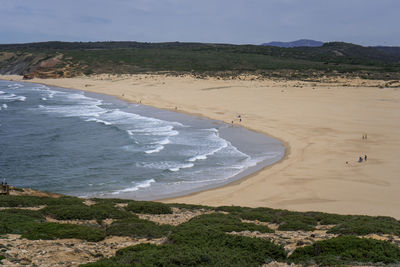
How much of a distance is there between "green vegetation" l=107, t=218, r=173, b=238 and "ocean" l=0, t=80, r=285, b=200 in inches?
324

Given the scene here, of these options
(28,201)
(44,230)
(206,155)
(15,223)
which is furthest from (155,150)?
(44,230)

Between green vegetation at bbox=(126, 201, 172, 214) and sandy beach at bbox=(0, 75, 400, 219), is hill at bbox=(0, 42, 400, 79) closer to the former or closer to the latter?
sandy beach at bbox=(0, 75, 400, 219)

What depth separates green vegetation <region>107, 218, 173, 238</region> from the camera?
11.5m

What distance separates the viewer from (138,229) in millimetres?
11742

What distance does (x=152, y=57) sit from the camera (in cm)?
12219

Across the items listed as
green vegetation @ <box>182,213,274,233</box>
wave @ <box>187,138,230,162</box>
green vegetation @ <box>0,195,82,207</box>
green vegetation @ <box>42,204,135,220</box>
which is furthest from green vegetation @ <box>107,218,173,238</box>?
wave @ <box>187,138,230,162</box>

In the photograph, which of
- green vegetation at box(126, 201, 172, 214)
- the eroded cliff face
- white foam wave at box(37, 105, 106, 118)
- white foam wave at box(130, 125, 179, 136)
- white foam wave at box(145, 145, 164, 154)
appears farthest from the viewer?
the eroded cliff face

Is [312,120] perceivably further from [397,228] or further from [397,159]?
[397,228]

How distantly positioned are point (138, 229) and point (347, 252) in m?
5.55

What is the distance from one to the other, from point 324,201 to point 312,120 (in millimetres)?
20882

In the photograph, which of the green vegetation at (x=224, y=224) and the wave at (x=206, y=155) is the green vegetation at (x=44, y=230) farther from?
the wave at (x=206, y=155)

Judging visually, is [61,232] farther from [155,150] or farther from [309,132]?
[309,132]

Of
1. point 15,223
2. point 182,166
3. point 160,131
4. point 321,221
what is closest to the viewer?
point 15,223

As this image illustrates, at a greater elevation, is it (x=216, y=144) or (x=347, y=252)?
Answer: (x=347, y=252)
